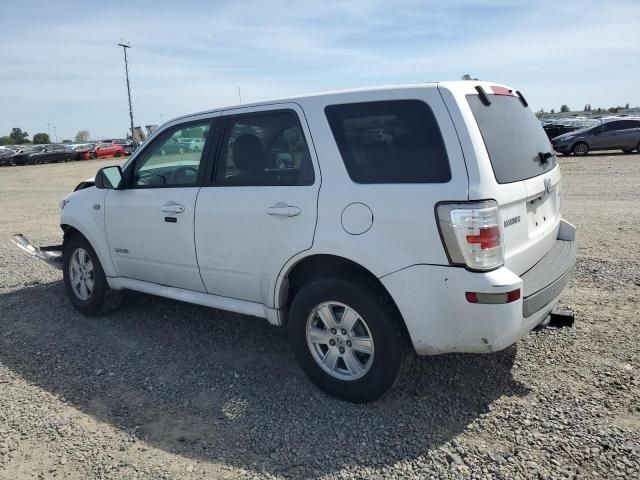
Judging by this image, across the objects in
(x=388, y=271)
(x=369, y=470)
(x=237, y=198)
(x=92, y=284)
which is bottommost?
(x=369, y=470)

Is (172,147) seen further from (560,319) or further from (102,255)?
(560,319)

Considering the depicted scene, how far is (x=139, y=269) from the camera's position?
15.4 ft

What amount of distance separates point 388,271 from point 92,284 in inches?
131

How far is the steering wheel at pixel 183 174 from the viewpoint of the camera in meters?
4.24

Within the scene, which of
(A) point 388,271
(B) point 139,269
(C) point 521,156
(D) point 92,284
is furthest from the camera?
(D) point 92,284

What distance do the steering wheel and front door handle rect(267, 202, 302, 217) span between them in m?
0.93

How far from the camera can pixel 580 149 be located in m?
22.0

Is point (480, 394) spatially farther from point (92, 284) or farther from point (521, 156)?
point (92, 284)

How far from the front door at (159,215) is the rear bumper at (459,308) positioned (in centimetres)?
182

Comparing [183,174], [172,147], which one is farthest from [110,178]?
[183,174]

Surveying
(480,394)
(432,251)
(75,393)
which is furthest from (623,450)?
(75,393)

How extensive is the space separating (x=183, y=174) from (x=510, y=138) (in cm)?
249

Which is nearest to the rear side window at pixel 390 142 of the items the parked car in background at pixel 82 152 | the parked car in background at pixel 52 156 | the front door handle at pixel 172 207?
the front door handle at pixel 172 207

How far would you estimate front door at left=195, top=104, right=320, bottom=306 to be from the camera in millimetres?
3527
